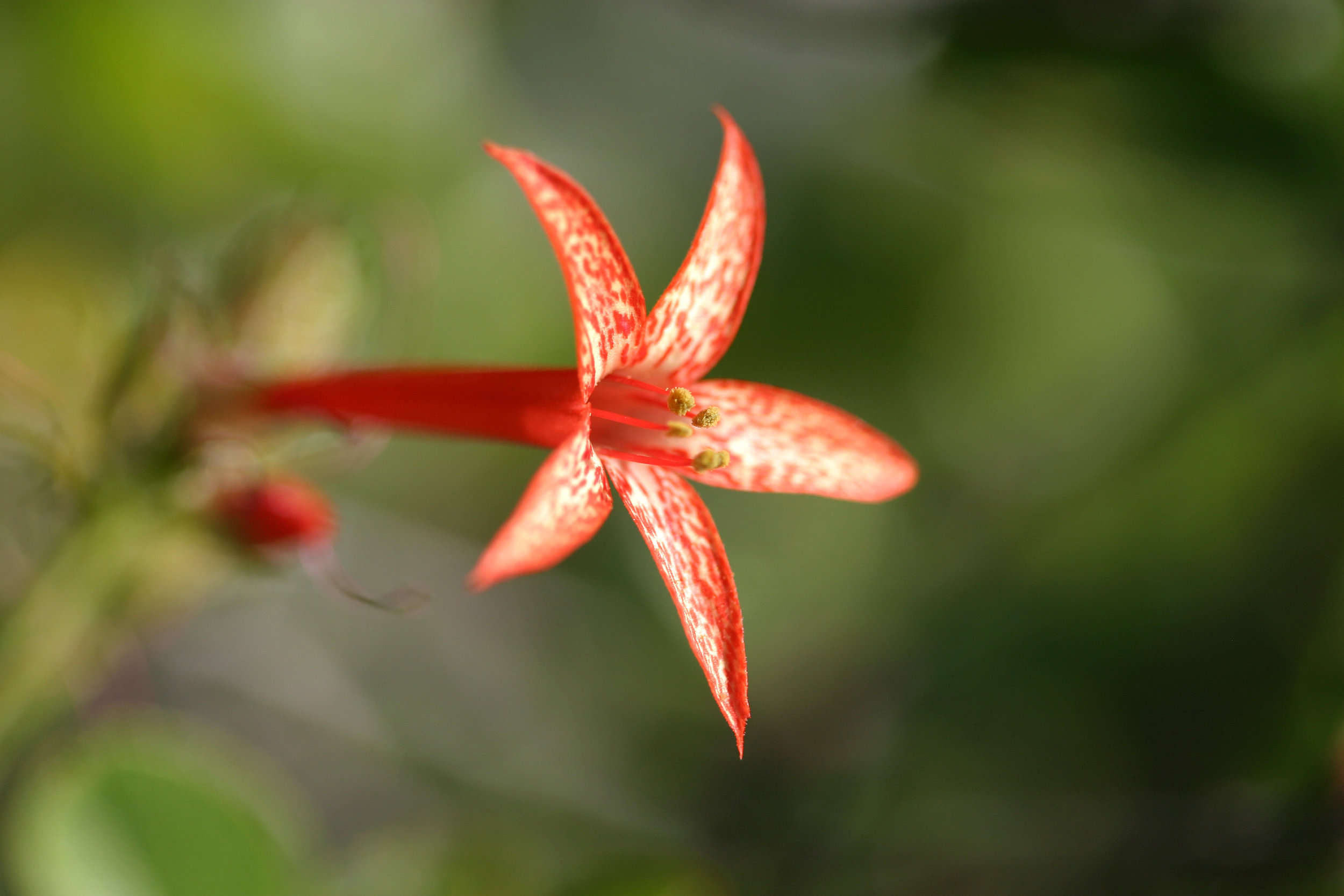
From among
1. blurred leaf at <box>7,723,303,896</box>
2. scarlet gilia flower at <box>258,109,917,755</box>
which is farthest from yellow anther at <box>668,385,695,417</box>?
blurred leaf at <box>7,723,303,896</box>

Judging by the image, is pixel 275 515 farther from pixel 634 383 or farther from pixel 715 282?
pixel 715 282

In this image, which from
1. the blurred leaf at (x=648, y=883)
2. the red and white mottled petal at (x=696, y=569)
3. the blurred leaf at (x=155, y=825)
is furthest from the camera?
the blurred leaf at (x=648, y=883)

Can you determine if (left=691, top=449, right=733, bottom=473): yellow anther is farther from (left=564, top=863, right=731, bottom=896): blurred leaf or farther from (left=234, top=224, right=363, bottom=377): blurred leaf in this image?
(left=564, top=863, right=731, bottom=896): blurred leaf

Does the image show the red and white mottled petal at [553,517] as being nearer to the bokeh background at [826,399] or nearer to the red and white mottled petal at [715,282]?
the red and white mottled petal at [715,282]

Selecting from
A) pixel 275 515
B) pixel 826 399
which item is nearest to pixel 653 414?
pixel 275 515

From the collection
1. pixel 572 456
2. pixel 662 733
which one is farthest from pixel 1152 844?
pixel 572 456

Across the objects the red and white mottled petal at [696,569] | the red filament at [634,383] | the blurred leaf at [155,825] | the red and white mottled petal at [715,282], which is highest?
the red and white mottled petal at [715,282]

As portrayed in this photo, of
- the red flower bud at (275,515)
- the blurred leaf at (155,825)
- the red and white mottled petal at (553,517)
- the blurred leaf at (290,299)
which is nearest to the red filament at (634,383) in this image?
the red and white mottled petal at (553,517)
